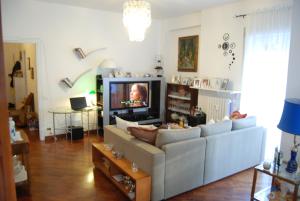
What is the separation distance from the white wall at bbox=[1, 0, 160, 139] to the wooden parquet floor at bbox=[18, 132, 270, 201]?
55.9 inches

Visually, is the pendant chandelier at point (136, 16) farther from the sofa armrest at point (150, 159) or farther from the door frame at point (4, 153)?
the door frame at point (4, 153)

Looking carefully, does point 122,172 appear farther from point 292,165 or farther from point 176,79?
point 176,79

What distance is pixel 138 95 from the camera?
6020 millimetres

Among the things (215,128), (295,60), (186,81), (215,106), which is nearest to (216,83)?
(215,106)

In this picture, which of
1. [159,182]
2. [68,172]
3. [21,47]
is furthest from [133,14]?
[21,47]

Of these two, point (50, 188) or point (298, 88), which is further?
point (50, 188)

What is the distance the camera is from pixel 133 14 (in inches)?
128

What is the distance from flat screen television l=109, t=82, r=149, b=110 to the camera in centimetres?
Result: 559

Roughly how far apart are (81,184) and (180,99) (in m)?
3.58

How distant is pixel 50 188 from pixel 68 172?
1.58 feet

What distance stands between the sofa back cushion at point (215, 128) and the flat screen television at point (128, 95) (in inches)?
113

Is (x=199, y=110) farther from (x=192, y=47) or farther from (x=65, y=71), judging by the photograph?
(x=65, y=71)

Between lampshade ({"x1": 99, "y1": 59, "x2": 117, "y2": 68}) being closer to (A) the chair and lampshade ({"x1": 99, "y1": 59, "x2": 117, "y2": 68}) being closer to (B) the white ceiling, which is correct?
(B) the white ceiling

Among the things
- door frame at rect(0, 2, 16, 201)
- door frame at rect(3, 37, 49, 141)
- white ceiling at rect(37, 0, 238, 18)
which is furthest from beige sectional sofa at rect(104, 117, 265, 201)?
white ceiling at rect(37, 0, 238, 18)
